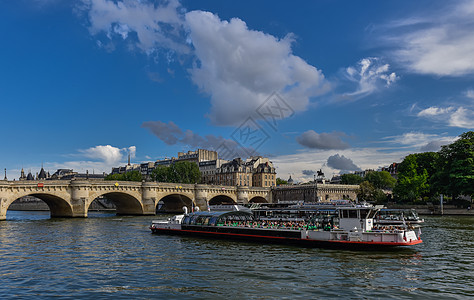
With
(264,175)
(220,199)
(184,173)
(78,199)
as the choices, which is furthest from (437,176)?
(264,175)

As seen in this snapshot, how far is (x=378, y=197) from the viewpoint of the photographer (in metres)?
107

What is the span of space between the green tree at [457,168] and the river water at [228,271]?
46.5 m

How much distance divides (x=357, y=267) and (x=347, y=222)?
10546 mm

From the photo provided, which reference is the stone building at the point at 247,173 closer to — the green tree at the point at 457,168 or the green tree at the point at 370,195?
the green tree at the point at 370,195

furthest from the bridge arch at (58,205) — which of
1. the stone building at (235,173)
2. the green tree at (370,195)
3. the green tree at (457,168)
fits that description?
the stone building at (235,173)

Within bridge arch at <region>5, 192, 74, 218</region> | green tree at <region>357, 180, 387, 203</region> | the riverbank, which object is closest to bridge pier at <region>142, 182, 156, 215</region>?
bridge arch at <region>5, 192, 74, 218</region>

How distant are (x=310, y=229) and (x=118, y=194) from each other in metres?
58.3

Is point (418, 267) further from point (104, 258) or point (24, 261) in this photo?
point (24, 261)

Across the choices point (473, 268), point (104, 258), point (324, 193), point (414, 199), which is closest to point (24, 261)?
point (104, 258)

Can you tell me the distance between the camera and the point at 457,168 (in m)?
81.1

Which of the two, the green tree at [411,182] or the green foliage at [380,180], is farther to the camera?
the green foliage at [380,180]

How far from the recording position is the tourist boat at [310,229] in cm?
3422

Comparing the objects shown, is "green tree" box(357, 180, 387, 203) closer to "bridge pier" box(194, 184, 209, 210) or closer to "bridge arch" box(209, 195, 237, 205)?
"bridge arch" box(209, 195, 237, 205)

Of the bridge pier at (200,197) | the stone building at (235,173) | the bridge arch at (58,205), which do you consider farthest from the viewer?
the stone building at (235,173)
